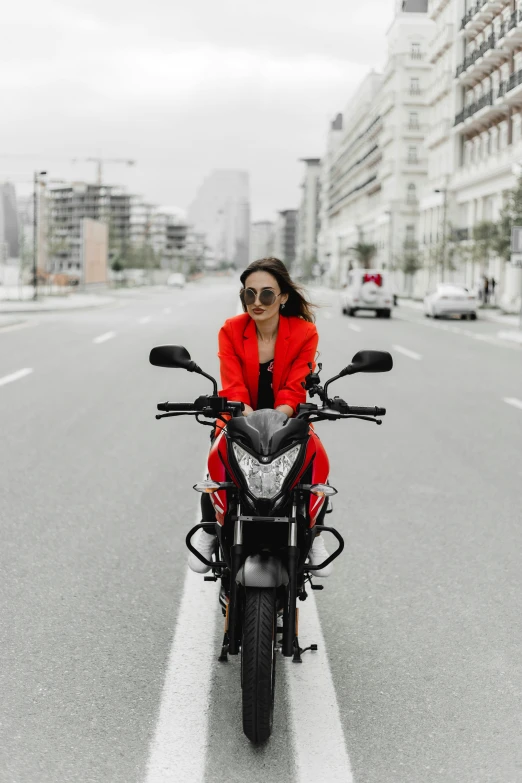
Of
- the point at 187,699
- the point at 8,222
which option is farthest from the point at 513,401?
the point at 8,222

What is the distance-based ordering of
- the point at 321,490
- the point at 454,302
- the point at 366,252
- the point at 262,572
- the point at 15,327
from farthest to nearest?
the point at 366,252, the point at 454,302, the point at 15,327, the point at 321,490, the point at 262,572

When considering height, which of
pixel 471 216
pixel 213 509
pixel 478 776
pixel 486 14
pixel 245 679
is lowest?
pixel 478 776

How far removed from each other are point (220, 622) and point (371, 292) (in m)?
32.5

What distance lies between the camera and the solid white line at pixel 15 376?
1369cm

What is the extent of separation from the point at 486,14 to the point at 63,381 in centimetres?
4981

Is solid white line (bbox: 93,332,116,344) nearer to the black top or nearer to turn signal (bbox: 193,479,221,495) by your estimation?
the black top

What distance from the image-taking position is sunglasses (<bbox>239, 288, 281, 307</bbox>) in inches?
148

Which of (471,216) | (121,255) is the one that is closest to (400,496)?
(471,216)

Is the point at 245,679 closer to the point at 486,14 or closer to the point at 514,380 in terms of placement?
the point at 514,380

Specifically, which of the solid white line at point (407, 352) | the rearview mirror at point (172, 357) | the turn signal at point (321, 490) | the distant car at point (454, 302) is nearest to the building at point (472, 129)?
the distant car at point (454, 302)

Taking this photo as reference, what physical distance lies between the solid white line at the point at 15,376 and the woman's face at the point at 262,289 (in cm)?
1010

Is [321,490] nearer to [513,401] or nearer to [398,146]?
[513,401]

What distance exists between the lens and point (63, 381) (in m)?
13.8

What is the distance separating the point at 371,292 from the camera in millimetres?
36125
